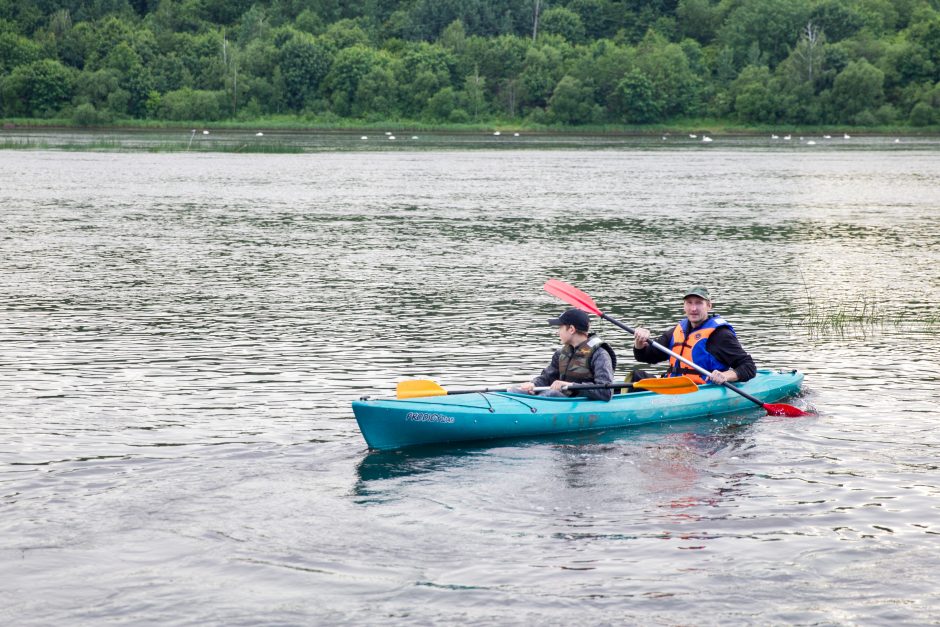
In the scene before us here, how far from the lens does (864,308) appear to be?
1972 cm

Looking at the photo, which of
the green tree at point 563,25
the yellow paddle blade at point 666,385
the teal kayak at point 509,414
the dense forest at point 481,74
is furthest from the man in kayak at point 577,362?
the green tree at point 563,25

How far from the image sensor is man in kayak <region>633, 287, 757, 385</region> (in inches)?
515

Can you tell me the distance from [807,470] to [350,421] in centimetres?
453

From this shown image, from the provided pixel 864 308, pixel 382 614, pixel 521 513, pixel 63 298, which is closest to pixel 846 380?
pixel 864 308

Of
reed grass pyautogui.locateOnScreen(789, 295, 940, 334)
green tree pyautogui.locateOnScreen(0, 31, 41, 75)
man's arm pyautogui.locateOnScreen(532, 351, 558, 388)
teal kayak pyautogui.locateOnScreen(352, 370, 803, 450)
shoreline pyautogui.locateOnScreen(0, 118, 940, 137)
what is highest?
green tree pyautogui.locateOnScreen(0, 31, 41, 75)

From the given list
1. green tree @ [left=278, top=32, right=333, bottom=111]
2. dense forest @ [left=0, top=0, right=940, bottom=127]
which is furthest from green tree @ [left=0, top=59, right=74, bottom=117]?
green tree @ [left=278, top=32, right=333, bottom=111]

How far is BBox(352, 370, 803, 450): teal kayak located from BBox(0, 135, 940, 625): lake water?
0.63 feet

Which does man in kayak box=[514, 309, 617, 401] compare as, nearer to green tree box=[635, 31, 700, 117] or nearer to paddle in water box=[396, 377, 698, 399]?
paddle in water box=[396, 377, 698, 399]

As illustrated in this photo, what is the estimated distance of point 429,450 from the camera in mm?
11500

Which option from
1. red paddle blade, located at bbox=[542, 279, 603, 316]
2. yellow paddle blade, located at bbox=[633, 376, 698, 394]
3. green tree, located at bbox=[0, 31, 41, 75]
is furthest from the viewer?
green tree, located at bbox=[0, 31, 41, 75]

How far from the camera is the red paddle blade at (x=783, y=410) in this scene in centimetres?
1302

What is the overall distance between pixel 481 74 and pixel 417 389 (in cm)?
11939

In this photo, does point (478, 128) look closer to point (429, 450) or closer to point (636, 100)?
point (636, 100)

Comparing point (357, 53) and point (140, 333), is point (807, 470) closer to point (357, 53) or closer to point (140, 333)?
point (140, 333)
